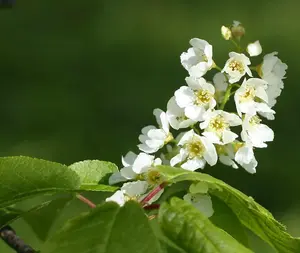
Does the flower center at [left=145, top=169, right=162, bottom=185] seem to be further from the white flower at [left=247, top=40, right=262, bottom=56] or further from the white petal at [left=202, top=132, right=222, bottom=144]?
the white flower at [left=247, top=40, right=262, bottom=56]

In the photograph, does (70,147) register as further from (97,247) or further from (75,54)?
(97,247)

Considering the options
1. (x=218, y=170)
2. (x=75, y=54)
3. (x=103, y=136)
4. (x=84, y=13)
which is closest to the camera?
(x=218, y=170)

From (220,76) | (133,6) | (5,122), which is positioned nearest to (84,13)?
(133,6)

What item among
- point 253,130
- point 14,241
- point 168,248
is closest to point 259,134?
point 253,130

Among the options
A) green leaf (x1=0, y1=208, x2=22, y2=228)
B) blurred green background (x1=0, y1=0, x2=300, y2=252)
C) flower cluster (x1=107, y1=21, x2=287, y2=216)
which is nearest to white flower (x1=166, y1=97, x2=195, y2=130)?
flower cluster (x1=107, y1=21, x2=287, y2=216)

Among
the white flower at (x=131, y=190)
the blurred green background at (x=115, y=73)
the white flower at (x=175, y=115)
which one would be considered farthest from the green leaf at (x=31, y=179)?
the blurred green background at (x=115, y=73)

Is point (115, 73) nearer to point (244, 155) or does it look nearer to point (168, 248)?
point (244, 155)

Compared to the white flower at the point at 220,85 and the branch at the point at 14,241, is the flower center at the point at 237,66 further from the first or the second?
the branch at the point at 14,241
